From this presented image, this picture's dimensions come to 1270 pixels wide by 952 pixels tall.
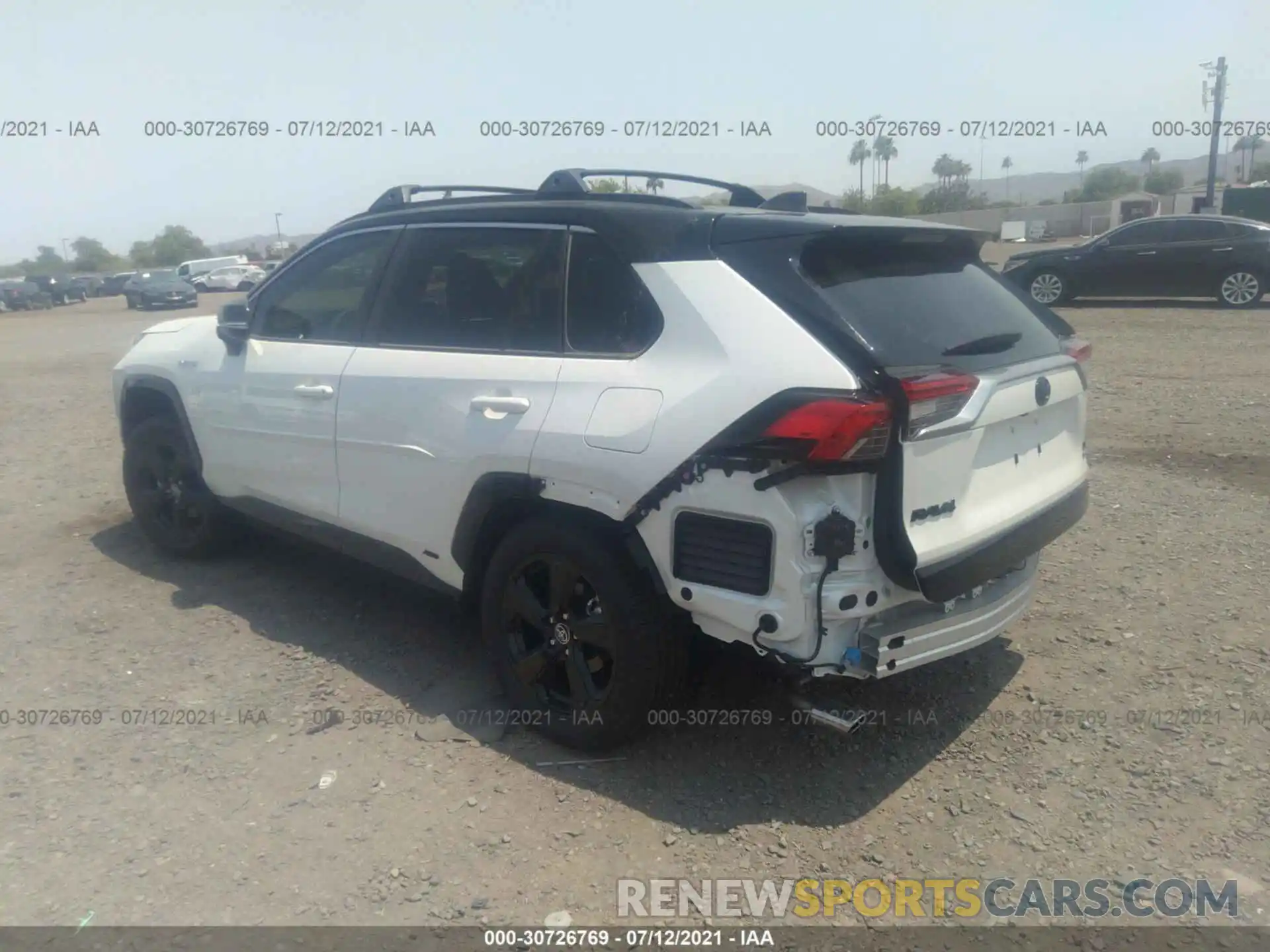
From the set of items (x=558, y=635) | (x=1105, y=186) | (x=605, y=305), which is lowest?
(x=558, y=635)

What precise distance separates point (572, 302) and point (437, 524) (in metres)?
1.01

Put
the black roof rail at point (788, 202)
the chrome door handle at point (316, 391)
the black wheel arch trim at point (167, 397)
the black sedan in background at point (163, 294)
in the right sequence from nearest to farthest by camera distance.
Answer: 1. the black roof rail at point (788, 202)
2. the chrome door handle at point (316, 391)
3. the black wheel arch trim at point (167, 397)
4. the black sedan in background at point (163, 294)

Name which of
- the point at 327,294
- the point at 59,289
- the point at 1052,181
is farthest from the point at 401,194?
the point at 1052,181

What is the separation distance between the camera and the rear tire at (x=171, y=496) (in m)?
5.27

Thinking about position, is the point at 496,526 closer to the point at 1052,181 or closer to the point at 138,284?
the point at 138,284

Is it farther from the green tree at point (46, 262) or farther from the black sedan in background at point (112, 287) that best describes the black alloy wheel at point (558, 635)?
the green tree at point (46, 262)

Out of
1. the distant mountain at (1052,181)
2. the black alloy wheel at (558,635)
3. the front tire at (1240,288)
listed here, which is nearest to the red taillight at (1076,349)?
the black alloy wheel at (558,635)

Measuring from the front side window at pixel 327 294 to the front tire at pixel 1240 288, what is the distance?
15.5 m

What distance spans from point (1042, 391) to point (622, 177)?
6.58 ft

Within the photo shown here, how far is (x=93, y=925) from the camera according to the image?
274 centimetres

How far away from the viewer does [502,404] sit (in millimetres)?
3480

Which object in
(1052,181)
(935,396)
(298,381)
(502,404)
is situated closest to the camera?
(935,396)

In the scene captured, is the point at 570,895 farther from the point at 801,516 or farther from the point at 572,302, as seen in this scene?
the point at 572,302

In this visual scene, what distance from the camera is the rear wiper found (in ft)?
10.2
